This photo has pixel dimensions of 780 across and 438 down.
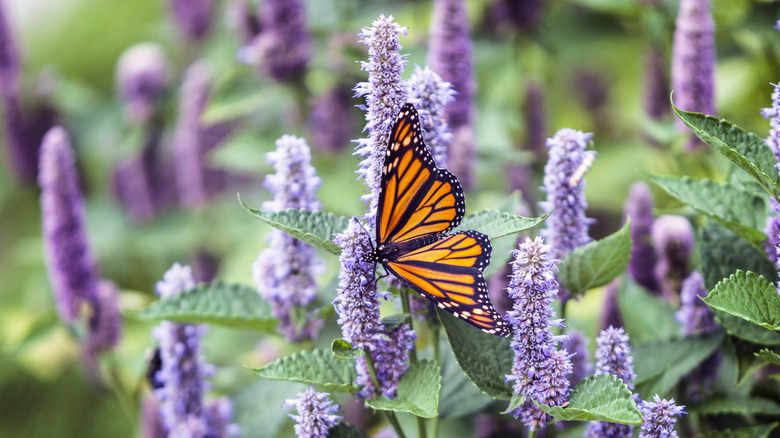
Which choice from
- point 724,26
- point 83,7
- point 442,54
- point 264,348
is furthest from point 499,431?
point 83,7

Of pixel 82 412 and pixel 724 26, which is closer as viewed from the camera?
pixel 724 26

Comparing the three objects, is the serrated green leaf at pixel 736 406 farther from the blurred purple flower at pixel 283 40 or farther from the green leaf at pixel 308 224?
the blurred purple flower at pixel 283 40

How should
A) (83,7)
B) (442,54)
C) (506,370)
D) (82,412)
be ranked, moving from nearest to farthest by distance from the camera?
(506,370), (442,54), (82,412), (83,7)

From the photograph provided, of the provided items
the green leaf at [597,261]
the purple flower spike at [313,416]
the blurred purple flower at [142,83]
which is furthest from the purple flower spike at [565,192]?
the blurred purple flower at [142,83]

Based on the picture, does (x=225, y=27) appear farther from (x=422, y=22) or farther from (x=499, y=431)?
(x=499, y=431)

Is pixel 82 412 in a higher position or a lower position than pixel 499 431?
higher

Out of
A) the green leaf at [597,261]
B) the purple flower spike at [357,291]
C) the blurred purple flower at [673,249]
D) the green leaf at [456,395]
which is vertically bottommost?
the green leaf at [456,395]

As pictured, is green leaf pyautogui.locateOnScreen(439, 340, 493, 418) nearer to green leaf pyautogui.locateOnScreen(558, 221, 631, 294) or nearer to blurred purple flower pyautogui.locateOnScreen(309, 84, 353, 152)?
green leaf pyautogui.locateOnScreen(558, 221, 631, 294)
